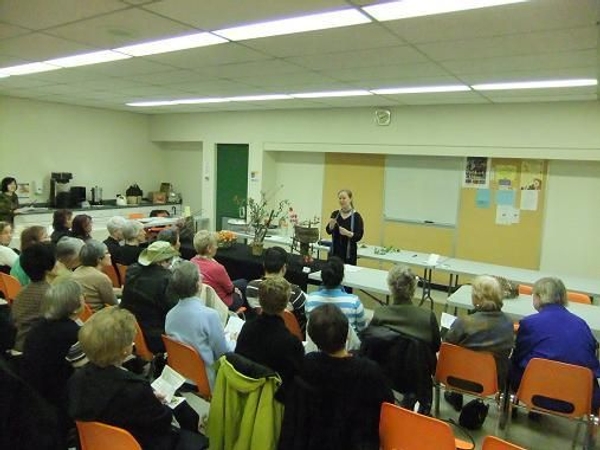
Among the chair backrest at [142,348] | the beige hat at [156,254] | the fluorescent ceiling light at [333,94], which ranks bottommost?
the chair backrest at [142,348]

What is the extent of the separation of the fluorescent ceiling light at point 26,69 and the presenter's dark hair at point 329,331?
413 cm

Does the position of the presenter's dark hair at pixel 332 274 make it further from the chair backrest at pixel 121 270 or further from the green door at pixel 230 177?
the green door at pixel 230 177

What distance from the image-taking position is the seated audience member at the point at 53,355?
2027mm

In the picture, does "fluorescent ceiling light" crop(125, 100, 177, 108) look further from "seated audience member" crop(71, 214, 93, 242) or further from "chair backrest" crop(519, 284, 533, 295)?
"chair backrest" crop(519, 284, 533, 295)

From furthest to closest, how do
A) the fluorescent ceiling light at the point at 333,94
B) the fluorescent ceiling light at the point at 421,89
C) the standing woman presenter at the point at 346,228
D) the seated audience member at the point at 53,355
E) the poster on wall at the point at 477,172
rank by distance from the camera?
1. the poster on wall at the point at 477,172
2. the fluorescent ceiling light at the point at 333,94
3. the standing woman presenter at the point at 346,228
4. the fluorescent ceiling light at the point at 421,89
5. the seated audience member at the point at 53,355

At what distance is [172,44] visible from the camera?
348 cm

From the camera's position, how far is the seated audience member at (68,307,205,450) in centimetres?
163

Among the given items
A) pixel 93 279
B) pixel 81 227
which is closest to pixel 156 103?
pixel 81 227

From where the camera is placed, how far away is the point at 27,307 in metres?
2.69

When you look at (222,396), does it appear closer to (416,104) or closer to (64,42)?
(64,42)

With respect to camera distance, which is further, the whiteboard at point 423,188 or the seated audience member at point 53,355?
the whiteboard at point 423,188

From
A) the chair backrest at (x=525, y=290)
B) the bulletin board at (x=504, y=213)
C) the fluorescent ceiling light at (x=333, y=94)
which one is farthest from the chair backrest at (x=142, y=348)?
the bulletin board at (x=504, y=213)

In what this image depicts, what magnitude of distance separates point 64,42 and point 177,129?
537 centimetres

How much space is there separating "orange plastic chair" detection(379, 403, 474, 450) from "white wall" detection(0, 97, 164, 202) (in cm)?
741
